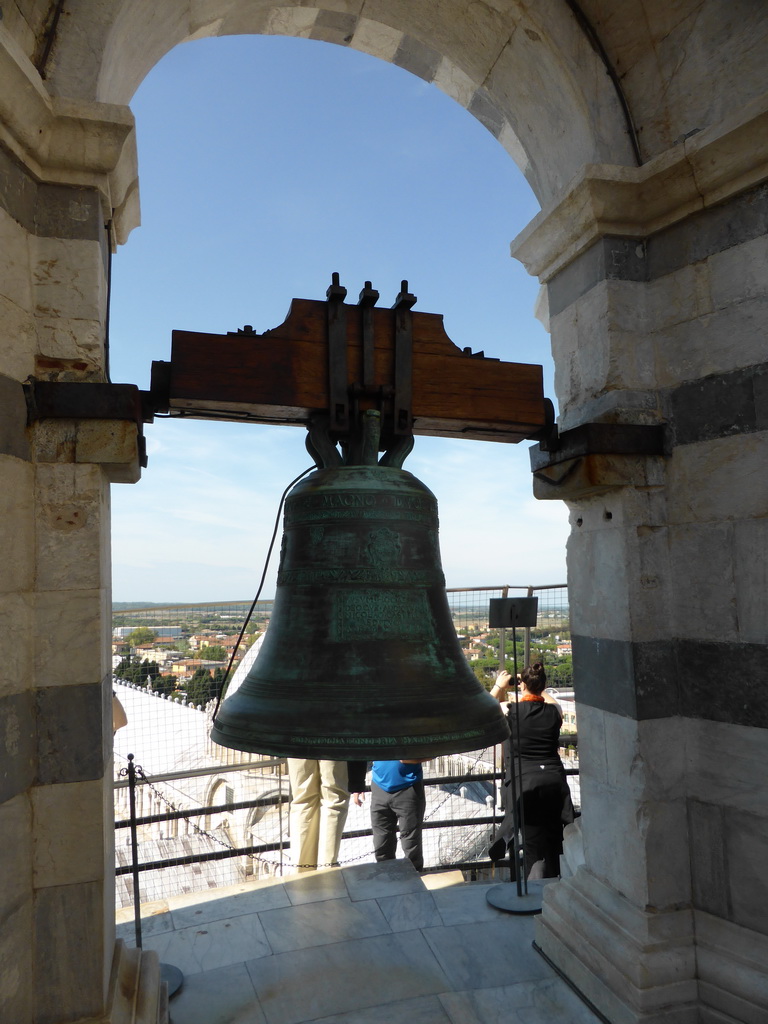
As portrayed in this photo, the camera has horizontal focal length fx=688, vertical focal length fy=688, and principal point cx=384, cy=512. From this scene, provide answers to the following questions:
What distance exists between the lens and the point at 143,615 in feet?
15.7

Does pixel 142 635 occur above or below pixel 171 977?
above

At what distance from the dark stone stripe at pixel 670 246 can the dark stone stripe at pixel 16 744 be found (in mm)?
2364

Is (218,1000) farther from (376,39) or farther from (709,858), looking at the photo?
(376,39)

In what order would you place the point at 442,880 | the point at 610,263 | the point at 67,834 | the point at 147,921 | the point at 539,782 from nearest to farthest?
the point at 67,834 < the point at 610,263 < the point at 147,921 < the point at 442,880 < the point at 539,782

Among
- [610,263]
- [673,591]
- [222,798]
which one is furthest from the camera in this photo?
[222,798]

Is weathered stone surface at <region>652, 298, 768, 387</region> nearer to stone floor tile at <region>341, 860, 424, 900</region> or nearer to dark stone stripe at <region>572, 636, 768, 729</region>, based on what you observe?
dark stone stripe at <region>572, 636, 768, 729</region>

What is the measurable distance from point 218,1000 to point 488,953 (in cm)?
105

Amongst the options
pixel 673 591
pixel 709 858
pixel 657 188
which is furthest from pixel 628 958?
pixel 657 188

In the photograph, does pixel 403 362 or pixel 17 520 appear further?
pixel 403 362

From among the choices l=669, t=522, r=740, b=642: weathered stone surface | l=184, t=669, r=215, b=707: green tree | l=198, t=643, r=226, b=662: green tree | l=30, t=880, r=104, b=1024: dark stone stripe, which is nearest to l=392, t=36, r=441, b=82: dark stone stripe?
l=669, t=522, r=740, b=642: weathered stone surface

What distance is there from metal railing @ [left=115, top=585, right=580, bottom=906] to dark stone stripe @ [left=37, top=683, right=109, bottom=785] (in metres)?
2.40

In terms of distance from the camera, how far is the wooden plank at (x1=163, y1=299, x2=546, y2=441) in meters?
2.02

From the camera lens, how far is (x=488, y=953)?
276 centimetres

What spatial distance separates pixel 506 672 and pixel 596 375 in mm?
2857
